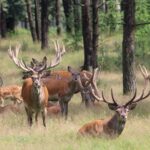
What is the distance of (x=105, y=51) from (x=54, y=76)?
11839mm

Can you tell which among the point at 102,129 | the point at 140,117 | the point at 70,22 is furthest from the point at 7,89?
the point at 70,22

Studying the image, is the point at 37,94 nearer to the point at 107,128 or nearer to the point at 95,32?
the point at 107,128

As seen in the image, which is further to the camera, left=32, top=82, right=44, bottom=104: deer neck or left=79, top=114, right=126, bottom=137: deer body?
left=32, top=82, right=44, bottom=104: deer neck

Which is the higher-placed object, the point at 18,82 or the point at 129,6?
the point at 129,6

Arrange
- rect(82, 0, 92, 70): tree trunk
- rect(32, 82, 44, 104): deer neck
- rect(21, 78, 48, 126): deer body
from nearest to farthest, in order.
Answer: rect(32, 82, 44, 104): deer neck, rect(21, 78, 48, 126): deer body, rect(82, 0, 92, 70): tree trunk

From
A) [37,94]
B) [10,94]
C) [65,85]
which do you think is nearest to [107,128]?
[37,94]

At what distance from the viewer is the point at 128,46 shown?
16.4 m

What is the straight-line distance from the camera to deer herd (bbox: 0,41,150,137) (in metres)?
10.4

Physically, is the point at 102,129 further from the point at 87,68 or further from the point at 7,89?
the point at 87,68

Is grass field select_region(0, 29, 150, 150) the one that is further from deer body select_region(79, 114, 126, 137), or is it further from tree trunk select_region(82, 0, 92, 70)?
tree trunk select_region(82, 0, 92, 70)

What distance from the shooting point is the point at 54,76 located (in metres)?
14.5

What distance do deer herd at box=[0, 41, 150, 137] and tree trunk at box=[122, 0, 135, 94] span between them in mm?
1756

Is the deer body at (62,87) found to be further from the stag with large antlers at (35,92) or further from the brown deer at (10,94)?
the brown deer at (10,94)

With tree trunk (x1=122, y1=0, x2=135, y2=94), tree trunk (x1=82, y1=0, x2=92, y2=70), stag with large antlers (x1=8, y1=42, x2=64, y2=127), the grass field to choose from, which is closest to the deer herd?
stag with large antlers (x1=8, y1=42, x2=64, y2=127)
